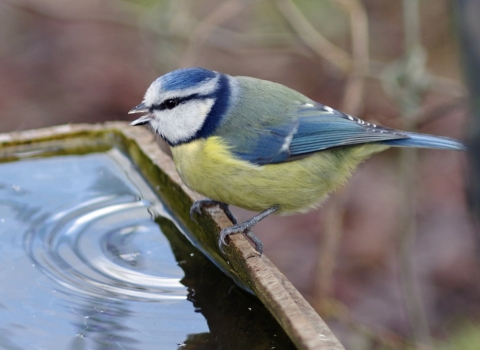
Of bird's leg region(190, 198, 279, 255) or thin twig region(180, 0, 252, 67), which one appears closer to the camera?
bird's leg region(190, 198, 279, 255)

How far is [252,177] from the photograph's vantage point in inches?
114

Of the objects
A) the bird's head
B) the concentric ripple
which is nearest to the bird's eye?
the bird's head

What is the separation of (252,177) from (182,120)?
42cm

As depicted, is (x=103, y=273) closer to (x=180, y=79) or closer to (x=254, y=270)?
(x=254, y=270)

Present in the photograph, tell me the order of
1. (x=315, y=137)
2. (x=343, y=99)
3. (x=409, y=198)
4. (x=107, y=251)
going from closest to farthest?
(x=107, y=251), (x=315, y=137), (x=409, y=198), (x=343, y=99)

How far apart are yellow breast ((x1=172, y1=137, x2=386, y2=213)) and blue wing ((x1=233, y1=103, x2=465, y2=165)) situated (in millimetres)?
46

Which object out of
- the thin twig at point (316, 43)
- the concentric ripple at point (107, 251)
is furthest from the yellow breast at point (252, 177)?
the thin twig at point (316, 43)

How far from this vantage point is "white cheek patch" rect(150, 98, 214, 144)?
9.68 ft

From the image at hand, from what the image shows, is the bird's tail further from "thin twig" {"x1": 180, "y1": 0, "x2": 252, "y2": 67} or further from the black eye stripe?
"thin twig" {"x1": 180, "y1": 0, "x2": 252, "y2": 67}

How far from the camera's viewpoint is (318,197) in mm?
3166

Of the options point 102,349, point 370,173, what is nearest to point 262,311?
point 102,349

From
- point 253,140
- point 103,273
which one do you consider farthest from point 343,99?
point 103,273

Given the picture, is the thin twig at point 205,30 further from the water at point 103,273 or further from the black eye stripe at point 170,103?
the black eye stripe at point 170,103

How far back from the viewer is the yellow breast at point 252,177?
285 cm
